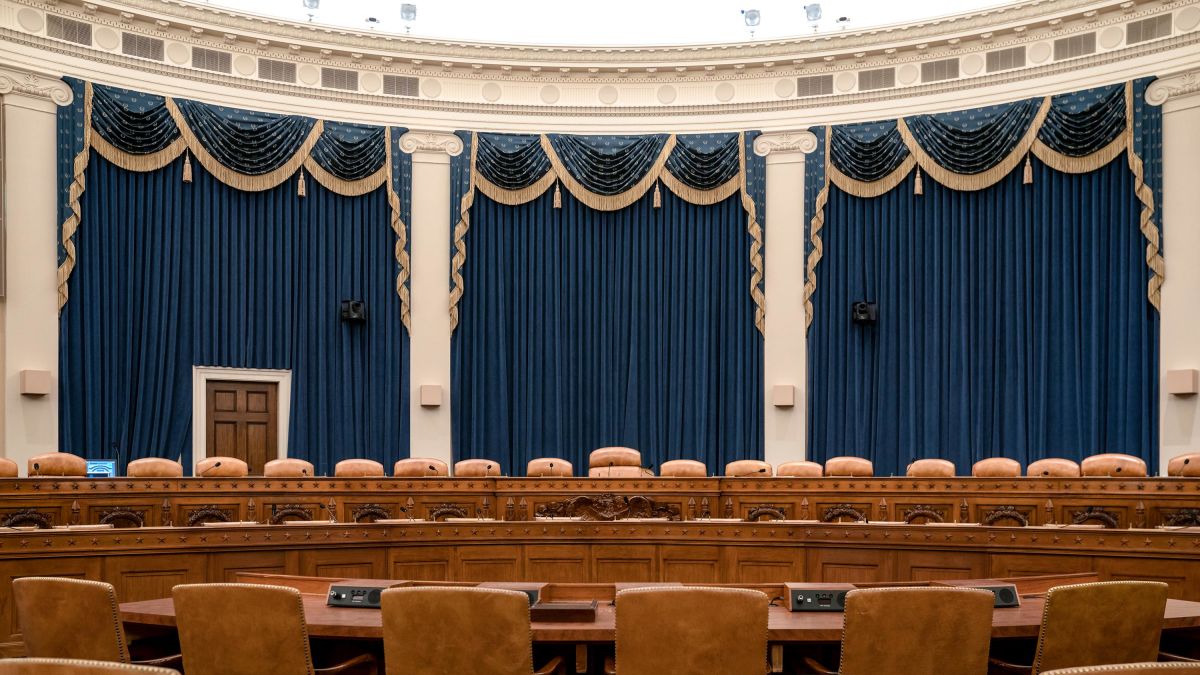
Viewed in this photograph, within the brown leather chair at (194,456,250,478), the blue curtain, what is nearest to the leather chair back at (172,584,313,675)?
the brown leather chair at (194,456,250,478)

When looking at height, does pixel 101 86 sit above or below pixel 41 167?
above

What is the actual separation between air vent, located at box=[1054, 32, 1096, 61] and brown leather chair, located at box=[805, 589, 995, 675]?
391 inches

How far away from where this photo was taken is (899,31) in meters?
12.3

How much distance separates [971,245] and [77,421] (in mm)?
9776

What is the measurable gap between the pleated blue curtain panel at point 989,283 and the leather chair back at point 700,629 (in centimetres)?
895

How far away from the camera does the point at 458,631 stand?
330 cm

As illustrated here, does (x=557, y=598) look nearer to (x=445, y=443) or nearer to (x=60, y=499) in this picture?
(x=60, y=499)

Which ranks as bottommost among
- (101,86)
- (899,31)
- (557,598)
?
(557,598)

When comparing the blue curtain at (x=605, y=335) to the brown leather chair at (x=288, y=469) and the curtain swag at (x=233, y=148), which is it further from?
the brown leather chair at (x=288, y=469)

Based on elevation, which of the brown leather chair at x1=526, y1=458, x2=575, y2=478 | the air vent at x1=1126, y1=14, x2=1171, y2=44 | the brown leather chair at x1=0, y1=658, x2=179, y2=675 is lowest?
the brown leather chair at x1=526, y1=458, x2=575, y2=478

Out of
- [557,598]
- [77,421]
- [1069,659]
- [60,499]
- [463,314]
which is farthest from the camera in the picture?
[463,314]

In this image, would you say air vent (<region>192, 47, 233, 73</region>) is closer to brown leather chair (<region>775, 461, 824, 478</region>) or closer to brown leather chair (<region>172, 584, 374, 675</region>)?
brown leather chair (<region>775, 461, 824, 478</region>)

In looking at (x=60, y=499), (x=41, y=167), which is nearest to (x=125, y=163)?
(x=41, y=167)

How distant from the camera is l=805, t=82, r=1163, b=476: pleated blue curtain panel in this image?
36.1ft
